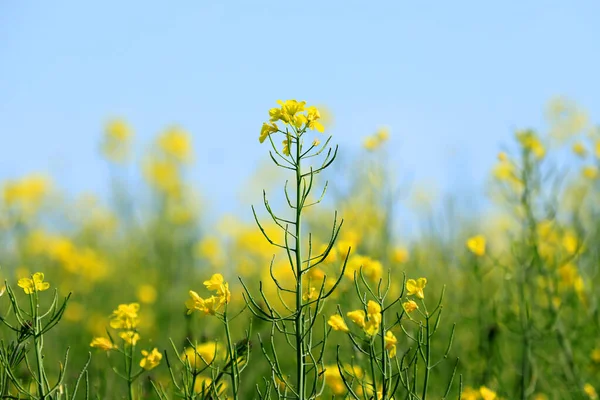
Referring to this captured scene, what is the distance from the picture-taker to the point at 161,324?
7.93 meters

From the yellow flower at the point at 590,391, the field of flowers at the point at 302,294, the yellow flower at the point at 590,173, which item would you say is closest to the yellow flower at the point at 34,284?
the field of flowers at the point at 302,294

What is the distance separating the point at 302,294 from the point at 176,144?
8242 millimetres

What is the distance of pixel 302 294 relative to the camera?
87.4 inches

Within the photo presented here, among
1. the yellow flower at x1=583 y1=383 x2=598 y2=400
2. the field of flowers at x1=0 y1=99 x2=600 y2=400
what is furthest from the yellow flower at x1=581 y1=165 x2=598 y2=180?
the yellow flower at x1=583 y1=383 x2=598 y2=400

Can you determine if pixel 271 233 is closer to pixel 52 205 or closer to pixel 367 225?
pixel 367 225

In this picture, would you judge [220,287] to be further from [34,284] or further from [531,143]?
[531,143]

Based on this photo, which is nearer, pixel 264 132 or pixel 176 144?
pixel 264 132

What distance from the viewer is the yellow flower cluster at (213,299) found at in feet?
6.77

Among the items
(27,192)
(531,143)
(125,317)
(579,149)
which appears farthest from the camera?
(27,192)

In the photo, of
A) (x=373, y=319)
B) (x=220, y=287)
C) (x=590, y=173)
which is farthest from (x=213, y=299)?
(x=590, y=173)

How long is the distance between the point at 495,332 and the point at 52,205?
32.7 ft

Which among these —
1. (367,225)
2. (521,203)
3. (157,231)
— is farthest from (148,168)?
(521,203)

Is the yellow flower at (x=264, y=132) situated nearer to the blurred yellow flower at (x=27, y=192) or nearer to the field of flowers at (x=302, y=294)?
the field of flowers at (x=302, y=294)

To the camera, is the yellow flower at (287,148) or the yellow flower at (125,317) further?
the yellow flower at (125,317)
